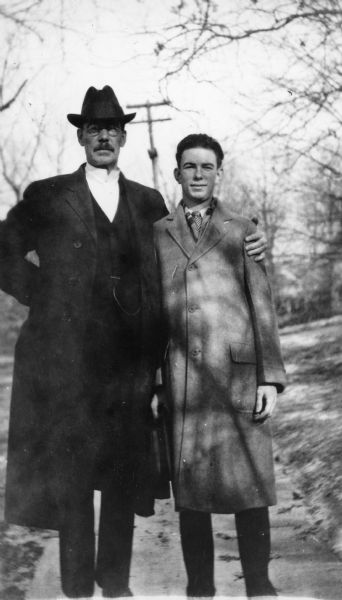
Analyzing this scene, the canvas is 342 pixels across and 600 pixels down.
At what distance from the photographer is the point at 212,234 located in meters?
2.67

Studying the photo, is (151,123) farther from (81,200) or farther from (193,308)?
(193,308)

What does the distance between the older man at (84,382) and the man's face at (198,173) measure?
26 cm

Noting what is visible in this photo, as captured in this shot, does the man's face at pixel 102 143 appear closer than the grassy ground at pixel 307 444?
Yes

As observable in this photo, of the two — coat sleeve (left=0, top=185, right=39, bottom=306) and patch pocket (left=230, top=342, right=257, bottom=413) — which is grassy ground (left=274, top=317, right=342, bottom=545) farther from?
coat sleeve (left=0, top=185, right=39, bottom=306)

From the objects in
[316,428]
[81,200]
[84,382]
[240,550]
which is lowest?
[240,550]

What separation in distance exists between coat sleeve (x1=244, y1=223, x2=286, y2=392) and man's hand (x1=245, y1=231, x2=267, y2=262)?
2 centimetres

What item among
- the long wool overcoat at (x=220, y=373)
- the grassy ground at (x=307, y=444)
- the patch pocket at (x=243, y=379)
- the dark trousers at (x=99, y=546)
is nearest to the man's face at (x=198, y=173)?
the long wool overcoat at (x=220, y=373)

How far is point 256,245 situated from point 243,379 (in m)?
0.52

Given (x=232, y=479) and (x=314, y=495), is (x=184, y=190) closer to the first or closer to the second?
(x=232, y=479)

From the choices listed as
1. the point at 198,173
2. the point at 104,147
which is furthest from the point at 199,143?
the point at 104,147

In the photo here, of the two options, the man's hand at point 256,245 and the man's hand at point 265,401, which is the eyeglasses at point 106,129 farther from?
the man's hand at point 265,401

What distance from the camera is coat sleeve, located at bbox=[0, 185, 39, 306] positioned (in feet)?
8.98

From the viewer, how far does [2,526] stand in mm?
3412

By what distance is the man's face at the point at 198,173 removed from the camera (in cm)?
263
